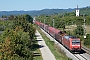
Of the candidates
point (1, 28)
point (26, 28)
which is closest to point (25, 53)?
point (26, 28)

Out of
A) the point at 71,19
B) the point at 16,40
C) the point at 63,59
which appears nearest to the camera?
the point at 16,40

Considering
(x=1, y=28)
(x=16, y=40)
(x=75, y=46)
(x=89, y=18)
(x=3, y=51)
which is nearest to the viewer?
(x=3, y=51)

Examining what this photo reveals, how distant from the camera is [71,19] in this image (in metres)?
162

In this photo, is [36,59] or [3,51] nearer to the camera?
[3,51]

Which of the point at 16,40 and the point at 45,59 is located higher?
the point at 16,40

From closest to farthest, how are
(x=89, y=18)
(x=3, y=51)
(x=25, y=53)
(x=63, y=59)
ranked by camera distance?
(x=3, y=51)
(x=25, y=53)
(x=63, y=59)
(x=89, y=18)

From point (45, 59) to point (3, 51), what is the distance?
682 inches

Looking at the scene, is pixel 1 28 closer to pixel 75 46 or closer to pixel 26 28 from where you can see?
pixel 26 28

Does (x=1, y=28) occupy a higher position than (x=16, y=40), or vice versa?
(x=16, y=40)

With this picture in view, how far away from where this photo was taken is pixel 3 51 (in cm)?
2478

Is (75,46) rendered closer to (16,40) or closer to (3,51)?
(16,40)

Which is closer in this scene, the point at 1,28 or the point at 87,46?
the point at 87,46

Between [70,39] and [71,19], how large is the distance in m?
114

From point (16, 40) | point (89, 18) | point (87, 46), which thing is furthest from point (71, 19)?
point (16, 40)
